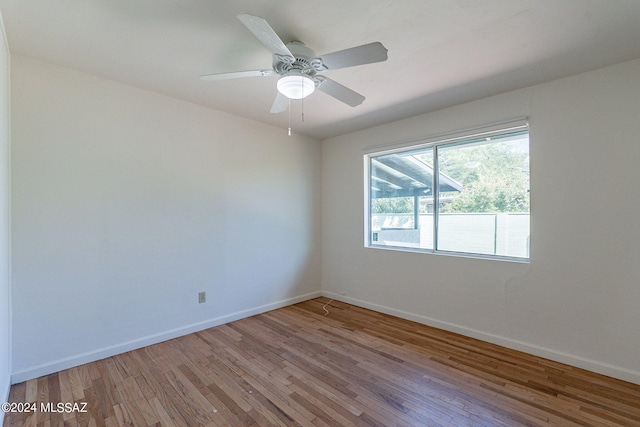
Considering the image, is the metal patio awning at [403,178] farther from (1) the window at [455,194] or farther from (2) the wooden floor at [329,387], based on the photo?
(2) the wooden floor at [329,387]

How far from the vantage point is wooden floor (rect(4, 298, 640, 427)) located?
1759 mm

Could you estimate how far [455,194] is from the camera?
Answer: 10.3 ft

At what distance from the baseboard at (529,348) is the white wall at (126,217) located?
162 cm

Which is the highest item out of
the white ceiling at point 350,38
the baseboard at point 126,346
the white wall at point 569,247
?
the white ceiling at point 350,38

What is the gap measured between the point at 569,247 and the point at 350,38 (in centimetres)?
244

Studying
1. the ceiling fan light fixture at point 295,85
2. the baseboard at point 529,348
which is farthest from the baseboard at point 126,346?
the ceiling fan light fixture at point 295,85

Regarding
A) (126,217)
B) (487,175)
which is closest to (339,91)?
(487,175)

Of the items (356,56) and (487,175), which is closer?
(356,56)

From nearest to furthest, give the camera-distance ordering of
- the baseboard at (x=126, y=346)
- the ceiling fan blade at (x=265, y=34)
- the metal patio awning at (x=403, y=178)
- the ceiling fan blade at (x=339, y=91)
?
the ceiling fan blade at (x=265, y=34) → the ceiling fan blade at (x=339, y=91) → the baseboard at (x=126, y=346) → the metal patio awning at (x=403, y=178)

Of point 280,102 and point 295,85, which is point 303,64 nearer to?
point 295,85

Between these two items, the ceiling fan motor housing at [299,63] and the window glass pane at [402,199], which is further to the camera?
the window glass pane at [402,199]

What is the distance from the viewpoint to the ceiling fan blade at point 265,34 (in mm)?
1305

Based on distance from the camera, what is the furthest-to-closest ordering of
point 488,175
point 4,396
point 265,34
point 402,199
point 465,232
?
point 402,199, point 465,232, point 488,175, point 4,396, point 265,34

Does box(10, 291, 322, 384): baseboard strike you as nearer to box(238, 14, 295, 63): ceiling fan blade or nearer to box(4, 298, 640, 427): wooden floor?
box(4, 298, 640, 427): wooden floor
